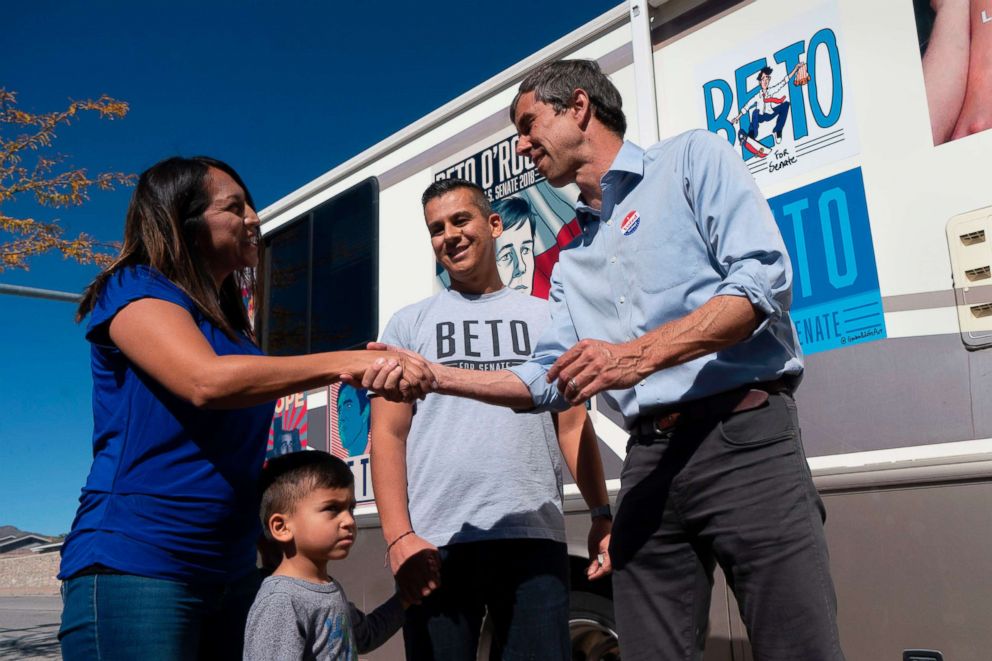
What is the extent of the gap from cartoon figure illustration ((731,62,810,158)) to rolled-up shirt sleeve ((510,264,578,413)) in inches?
36.6

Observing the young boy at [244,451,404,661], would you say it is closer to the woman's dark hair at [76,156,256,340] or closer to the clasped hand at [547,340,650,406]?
the woman's dark hair at [76,156,256,340]

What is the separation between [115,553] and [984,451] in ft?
6.67

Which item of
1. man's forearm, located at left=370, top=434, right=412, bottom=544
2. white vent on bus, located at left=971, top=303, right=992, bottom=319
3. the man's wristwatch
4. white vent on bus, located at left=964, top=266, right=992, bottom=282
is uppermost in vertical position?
white vent on bus, located at left=964, top=266, right=992, bottom=282

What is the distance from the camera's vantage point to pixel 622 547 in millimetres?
2035

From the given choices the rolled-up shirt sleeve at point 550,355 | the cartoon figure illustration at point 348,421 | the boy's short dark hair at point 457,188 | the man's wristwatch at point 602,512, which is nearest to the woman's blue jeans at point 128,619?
the rolled-up shirt sleeve at point 550,355

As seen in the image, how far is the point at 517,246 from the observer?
361cm

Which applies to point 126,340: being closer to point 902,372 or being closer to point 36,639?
point 902,372

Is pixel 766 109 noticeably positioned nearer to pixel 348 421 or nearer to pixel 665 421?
pixel 665 421

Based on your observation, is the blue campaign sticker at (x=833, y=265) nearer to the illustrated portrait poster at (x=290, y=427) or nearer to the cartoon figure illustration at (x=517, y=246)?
the cartoon figure illustration at (x=517, y=246)

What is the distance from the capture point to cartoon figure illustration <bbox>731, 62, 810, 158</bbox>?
2.83m

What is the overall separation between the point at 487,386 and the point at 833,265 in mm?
1153

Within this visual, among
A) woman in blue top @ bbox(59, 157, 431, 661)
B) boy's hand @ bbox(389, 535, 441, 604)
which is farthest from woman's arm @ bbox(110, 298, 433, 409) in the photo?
boy's hand @ bbox(389, 535, 441, 604)

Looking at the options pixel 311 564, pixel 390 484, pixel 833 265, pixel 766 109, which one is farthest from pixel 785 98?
pixel 311 564

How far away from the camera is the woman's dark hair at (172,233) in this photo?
192 centimetres
